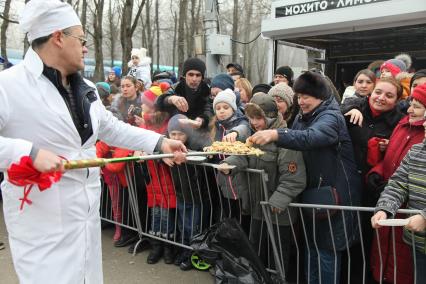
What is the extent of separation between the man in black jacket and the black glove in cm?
167

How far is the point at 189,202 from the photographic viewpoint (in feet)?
13.6

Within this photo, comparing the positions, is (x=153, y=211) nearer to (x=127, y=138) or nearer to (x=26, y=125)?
(x=127, y=138)

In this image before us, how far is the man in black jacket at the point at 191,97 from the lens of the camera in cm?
427

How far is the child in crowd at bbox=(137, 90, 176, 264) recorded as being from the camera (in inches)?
167

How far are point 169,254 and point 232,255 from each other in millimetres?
1417

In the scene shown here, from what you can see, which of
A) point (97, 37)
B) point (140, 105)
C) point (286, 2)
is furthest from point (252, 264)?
point (97, 37)

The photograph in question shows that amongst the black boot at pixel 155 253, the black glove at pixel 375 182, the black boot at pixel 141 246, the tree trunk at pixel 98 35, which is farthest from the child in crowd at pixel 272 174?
the tree trunk at pixel 98 35

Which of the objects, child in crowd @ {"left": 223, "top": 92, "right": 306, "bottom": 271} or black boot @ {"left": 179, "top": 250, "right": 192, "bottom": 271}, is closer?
child in crowd @ {"left": 223, "top": 92, "right": 306, "bottom": 271}

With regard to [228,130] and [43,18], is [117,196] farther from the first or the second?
[43,18]

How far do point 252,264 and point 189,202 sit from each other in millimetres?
1261

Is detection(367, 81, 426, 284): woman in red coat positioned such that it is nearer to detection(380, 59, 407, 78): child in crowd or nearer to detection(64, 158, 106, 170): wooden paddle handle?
detection(380, 59, 407, 78): child in crowd

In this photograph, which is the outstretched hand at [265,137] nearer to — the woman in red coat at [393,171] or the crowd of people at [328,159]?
the crowd of people at [328,159]

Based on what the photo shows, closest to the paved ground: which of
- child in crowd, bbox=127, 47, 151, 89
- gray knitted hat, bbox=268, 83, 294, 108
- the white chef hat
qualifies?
gray knitted hat, bbox=268, 83, 294, 108

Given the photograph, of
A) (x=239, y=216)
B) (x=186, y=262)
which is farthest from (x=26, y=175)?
(x=186, y=262)
